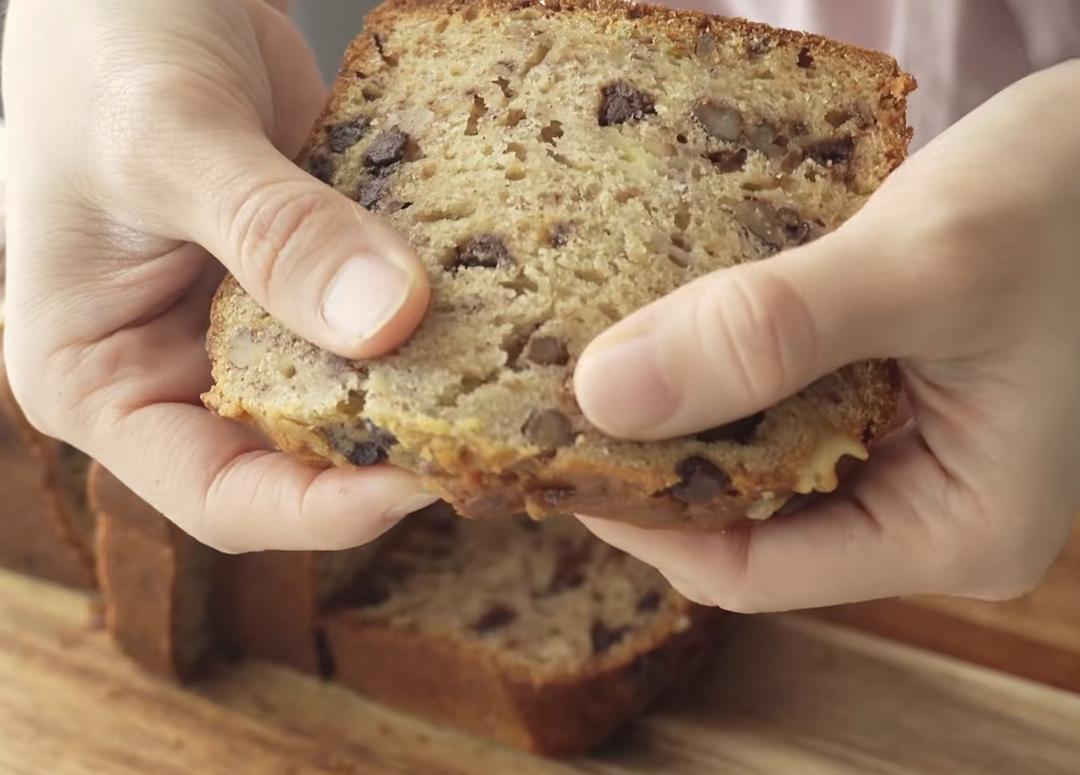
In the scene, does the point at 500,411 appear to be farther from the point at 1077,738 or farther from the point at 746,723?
the point at 1077,738

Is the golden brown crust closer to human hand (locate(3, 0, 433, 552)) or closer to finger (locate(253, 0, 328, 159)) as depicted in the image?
human hand (locate(3, 0, 433, 552))

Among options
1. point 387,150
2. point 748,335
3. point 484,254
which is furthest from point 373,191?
point 748,335

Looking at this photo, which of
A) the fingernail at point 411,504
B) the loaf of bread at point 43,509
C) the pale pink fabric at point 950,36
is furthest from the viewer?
the loaf of bread at point 43,509

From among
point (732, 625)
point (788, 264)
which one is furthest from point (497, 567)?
point (788, 264)

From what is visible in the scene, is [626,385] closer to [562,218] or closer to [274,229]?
[562,218]

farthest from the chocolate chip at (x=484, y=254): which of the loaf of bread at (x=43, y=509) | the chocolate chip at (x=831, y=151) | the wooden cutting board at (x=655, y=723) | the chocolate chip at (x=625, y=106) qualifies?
the loaf of bread at (x=43, y=509)

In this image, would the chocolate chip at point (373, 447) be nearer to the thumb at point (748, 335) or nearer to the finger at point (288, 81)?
the thumb at point (748, 335)
